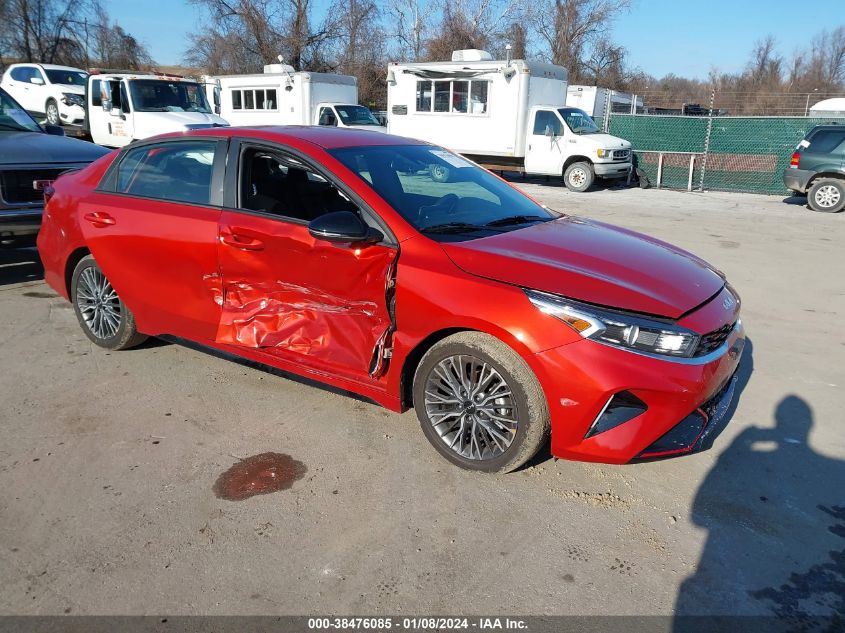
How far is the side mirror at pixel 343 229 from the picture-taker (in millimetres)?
3461

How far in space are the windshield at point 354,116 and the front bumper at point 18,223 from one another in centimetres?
1401

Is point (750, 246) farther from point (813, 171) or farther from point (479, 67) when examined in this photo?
point (479, 67)

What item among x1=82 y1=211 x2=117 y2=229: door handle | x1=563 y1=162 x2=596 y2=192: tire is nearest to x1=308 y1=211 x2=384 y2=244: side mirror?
x1=82 y1=211 x2=117 y2=229: door handle

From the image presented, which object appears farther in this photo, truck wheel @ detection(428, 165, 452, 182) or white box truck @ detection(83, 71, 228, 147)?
white box truck @ detection(83, 71, 228, 147)

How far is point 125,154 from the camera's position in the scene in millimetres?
4832

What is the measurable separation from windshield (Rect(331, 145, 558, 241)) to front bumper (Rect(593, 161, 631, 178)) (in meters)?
12.8

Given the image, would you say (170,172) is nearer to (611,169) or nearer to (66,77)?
(611,169)

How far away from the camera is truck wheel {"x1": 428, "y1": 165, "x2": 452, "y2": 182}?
432 centimetres

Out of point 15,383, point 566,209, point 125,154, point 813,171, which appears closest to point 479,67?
point 566,209

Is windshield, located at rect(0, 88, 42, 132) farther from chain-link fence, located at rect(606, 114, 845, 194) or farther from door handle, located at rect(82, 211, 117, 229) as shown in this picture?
chain-link fence, located at rect(606, 114, 845, 194)

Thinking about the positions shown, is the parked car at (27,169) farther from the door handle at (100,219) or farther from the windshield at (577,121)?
the windshield at (577,121)

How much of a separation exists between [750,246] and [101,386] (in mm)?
8799

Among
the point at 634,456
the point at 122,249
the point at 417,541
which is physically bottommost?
the point at 417,541

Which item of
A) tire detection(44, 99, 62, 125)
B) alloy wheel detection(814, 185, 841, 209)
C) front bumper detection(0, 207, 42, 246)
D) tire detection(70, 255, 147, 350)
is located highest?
tire detection(44, 99, 62, 125)
